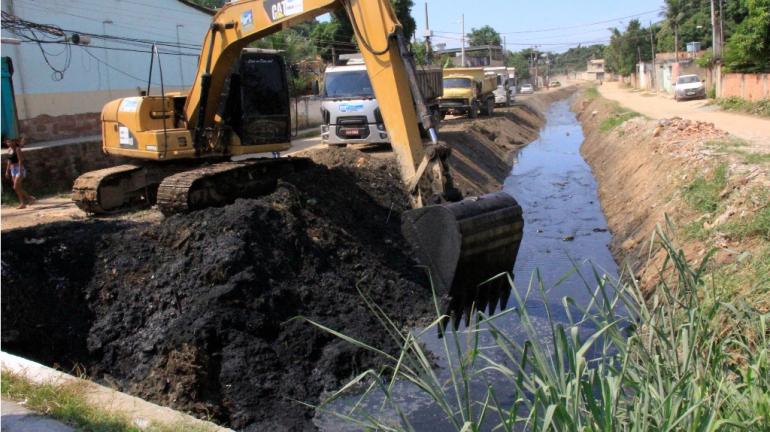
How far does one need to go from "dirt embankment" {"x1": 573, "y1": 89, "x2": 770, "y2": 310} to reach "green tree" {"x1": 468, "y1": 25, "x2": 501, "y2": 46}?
70532 millimetres

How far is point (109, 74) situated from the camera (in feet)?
80.3

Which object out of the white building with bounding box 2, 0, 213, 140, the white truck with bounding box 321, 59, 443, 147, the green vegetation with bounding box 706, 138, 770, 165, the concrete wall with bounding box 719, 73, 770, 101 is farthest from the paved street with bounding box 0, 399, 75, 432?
the concrete wall with bounding box 719, 73, 770, 101

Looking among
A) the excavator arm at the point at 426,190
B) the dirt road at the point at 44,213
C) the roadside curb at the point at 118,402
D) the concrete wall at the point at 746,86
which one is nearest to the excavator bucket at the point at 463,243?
the excavator arm at the point at 426,190

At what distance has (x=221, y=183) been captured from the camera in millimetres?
10523

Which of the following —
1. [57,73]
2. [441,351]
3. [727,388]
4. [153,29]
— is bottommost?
[441,351]

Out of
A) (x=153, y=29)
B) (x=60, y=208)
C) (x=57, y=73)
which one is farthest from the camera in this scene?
(x=153, y=29)

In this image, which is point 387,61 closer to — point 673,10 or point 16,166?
point 16,166

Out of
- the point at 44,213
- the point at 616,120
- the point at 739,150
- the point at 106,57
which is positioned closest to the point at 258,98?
the point at 44,213

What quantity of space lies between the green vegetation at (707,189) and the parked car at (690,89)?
2956 cm

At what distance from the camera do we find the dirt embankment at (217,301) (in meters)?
6.80

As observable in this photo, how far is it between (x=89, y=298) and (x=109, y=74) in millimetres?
18407

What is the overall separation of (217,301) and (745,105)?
88.2 feet

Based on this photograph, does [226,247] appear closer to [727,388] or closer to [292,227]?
[292,227]

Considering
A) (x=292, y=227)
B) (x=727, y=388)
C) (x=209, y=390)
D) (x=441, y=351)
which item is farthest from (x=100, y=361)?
(x=727, y=388)
